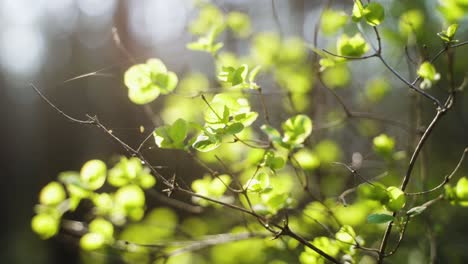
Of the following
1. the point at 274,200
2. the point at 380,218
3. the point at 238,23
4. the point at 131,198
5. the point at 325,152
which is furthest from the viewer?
the point at 325,152

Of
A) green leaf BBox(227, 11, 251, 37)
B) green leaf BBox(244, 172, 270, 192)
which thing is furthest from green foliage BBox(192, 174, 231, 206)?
green leaf BBox(227, 11, 251, 37)

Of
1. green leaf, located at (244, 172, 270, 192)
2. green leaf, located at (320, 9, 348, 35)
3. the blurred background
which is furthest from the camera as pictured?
the blurred background

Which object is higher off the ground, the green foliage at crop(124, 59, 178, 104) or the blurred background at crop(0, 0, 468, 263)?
the green foliage at crop(124, 59, 178, 104)

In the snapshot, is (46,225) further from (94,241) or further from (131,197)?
(131,197)

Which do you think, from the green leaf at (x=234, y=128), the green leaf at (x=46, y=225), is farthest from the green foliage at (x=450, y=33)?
the green leaf at (x=46, y=225)

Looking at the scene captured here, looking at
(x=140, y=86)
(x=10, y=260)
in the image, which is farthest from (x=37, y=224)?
(x=10, y=260)

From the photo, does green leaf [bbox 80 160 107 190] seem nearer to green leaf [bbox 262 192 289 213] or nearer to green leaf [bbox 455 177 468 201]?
green leaf [bbox 262 192 289 213]

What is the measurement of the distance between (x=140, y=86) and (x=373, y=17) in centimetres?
48

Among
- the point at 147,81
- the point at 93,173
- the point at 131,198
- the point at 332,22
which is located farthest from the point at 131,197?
the point at 332,22

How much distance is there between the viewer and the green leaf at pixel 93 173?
1027 millimetres

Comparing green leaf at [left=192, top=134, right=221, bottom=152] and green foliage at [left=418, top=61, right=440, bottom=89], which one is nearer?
A: green leaf at [left=192, top=134, right=221, bottom=152]

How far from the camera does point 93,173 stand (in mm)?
1031

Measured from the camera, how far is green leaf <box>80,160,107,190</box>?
3.37 ft

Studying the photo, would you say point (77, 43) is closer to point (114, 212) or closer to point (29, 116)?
point (29, 116)
